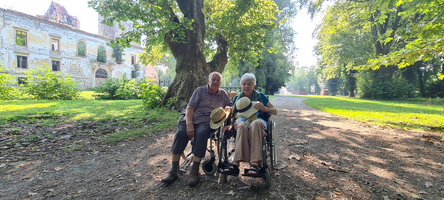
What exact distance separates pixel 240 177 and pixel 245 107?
3.48 feet

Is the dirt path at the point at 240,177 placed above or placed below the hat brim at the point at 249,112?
below

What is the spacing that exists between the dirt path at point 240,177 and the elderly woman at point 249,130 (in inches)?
13.6

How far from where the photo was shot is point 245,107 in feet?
9.84

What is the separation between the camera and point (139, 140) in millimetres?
4914

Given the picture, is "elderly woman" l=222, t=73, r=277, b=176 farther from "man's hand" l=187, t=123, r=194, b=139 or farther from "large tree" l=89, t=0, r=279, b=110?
"large tree" l=89, t=0, r=279, b=110

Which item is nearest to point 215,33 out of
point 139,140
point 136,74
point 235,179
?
point 139,140

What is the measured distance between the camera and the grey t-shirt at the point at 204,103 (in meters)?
3.06

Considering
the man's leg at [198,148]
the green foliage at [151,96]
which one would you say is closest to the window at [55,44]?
the green foliage at [151,96]

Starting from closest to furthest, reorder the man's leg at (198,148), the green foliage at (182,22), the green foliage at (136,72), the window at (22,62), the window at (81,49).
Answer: the man's leg at (198,148)
the green foliage at (182,22)
the window at (22,62)
the window at (81,49)
the green foliage at (136,72)

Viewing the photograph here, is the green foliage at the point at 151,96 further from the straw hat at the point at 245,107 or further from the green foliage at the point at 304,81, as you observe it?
the green foliage at the point at 304,81

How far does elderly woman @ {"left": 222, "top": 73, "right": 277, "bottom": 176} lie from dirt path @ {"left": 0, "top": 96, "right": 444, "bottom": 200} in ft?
1.13

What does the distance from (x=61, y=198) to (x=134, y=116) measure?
16.4 ft

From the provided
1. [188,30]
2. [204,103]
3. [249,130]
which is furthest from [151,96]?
[249,130]

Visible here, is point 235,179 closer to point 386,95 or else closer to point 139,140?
point 139,140
